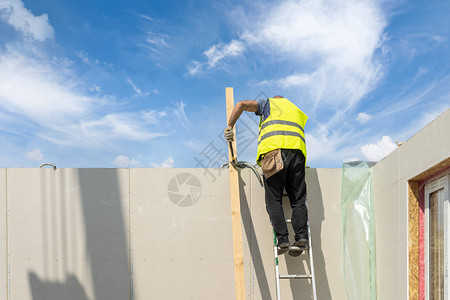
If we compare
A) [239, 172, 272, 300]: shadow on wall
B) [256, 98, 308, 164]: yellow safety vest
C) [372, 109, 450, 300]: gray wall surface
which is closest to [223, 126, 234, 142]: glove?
[256, 98, 308, 164]: yellow safety vest

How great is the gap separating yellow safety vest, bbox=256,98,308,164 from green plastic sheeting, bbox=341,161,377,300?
0.56 metres

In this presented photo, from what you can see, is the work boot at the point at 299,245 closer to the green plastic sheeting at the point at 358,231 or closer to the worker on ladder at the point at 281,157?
the worker on ladder at the point at 281,157

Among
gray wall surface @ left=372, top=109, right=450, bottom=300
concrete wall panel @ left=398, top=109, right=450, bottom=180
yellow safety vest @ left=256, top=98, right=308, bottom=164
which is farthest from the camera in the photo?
yellow safety vest @ left=256, top=98, right=308, bottom=164

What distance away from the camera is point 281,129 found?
165 inches

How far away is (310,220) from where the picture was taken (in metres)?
4.48

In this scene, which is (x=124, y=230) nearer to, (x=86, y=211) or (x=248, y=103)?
(x=86, y=211)

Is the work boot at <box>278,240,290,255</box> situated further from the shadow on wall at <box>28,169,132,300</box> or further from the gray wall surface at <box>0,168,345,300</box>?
the shadow on wall at <box>28,169,132,300</box>

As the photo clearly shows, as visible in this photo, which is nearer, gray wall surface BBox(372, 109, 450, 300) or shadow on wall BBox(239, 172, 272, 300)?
gray wall surface BBox(372, 109, 450, 300)

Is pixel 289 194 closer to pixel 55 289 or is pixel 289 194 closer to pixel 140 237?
pixel 140 237

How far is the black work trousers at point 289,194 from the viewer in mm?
4137

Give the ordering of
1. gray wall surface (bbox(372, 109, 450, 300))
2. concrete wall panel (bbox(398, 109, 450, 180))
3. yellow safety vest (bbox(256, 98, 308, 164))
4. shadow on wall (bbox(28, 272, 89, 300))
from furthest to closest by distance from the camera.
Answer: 1. shadow on wall (bbox(28, 272, 89, 300))
2. yellow safety vest (bbox(256, 98, 308, 164))
3. gray wall surface (bbox(372, 109, 450, 300))
4. concrete wall panel (bbox(398, 109, 450, 180))

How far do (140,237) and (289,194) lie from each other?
134 centimetres

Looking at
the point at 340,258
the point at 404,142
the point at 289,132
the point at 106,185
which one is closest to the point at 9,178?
the point at 106,185

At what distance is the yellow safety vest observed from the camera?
165 inches
